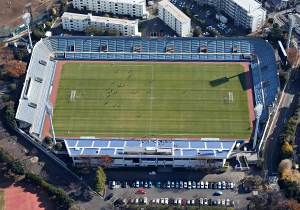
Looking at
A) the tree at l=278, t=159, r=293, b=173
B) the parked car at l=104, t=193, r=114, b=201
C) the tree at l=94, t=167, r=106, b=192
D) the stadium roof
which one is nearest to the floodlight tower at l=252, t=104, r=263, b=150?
the stadium roof

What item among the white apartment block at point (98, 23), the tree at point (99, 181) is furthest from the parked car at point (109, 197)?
the white apartment block at point (98, 23)

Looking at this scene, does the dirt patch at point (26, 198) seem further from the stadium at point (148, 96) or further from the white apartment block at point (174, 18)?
the white apartment block at point (174, 18)

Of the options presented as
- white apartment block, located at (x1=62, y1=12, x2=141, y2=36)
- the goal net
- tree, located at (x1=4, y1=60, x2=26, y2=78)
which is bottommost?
the goal net

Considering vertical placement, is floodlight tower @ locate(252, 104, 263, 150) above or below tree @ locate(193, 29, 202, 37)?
below

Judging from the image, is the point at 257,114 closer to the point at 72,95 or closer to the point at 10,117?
the point at 72,95

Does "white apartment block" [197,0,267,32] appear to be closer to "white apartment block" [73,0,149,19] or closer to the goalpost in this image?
"white apartment block" [73,0,149,19]

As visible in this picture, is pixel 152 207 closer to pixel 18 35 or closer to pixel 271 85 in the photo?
pixel 271 85

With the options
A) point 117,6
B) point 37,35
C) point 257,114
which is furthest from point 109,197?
point 117,6

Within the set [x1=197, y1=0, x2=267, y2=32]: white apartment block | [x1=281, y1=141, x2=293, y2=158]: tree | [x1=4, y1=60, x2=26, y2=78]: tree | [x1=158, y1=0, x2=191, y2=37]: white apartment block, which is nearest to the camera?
[x1=281, y1=141, x2=293, y2=158]: tree
